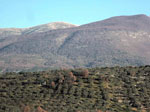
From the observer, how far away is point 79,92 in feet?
171

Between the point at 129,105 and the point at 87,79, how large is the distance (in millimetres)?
11654

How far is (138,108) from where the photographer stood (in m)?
46.4

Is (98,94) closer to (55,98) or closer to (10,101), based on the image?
(55,98)

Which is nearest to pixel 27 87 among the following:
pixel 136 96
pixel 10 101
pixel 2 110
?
pixel 10 101

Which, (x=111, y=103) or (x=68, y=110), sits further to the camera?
(x=111, y=103)

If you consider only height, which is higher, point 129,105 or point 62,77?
point 62,77

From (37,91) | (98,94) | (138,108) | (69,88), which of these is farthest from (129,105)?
(37,91)

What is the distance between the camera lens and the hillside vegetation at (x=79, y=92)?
152ft

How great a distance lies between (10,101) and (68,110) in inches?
389

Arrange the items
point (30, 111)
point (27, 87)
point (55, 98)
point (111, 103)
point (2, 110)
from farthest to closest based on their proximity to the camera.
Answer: point (27, 87) → point (55, 98) → point (111, 103) → point (2, 110) → point (30, 111)

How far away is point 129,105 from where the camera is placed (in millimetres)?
47219

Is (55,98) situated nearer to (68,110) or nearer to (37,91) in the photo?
(37,91)

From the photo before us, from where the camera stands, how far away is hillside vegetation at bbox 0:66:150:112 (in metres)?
46.3

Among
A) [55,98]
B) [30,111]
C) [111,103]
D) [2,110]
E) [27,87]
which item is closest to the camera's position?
[30,111]
